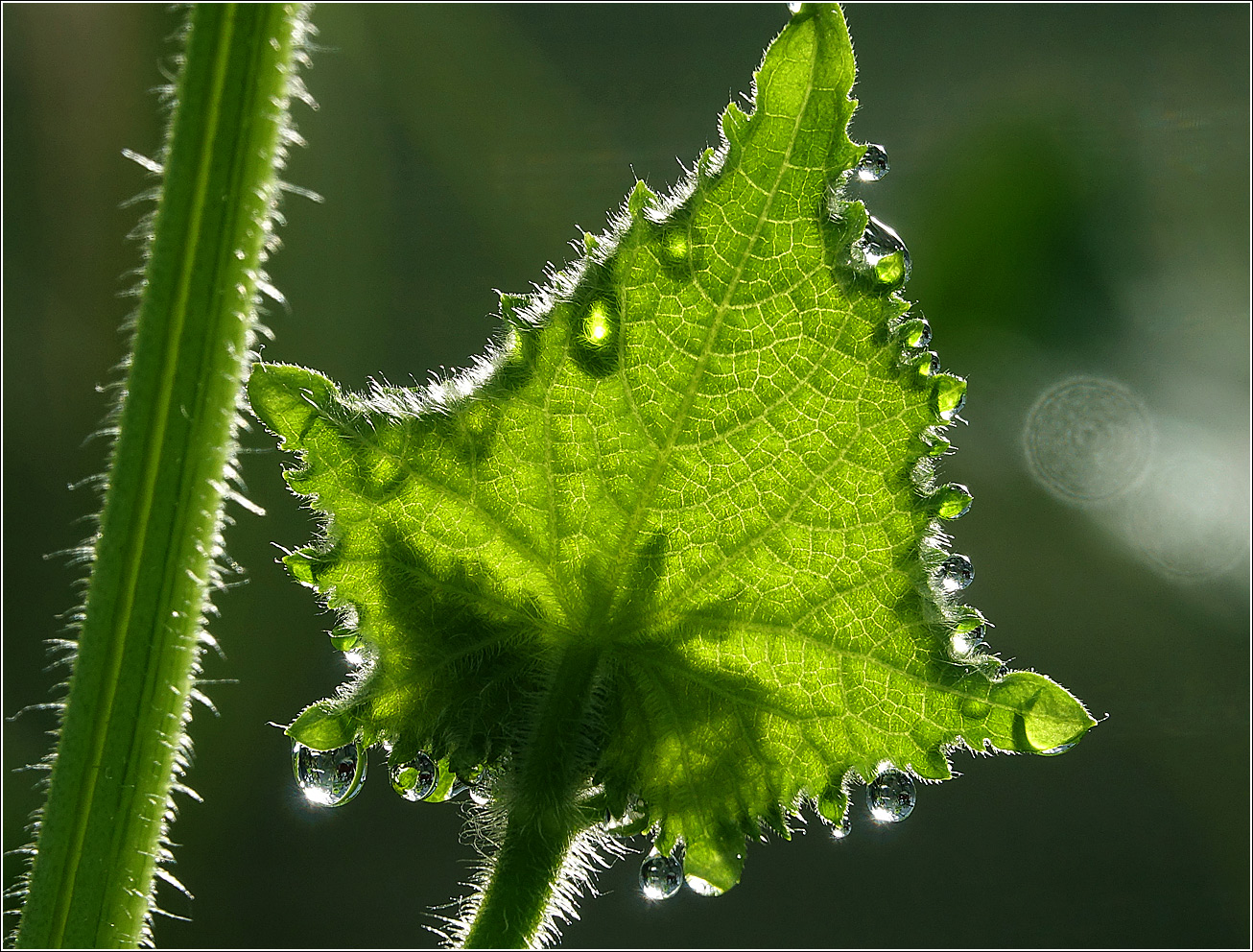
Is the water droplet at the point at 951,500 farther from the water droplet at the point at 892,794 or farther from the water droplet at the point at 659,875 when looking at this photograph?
the water droplet at the point at 659,875

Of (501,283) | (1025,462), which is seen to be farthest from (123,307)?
(1025,462)

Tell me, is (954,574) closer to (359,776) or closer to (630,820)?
(630,820)

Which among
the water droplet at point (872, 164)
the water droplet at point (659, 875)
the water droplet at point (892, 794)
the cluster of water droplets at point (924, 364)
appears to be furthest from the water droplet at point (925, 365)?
the water droplet at point (659, 875)

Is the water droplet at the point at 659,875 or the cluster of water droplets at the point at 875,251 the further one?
the water droplet at the point at 659,875

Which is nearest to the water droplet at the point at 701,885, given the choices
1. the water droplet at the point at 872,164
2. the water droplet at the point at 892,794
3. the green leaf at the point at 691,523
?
the green leaf at the point at 691,523

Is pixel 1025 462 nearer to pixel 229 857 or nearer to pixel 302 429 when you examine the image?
pixel 229 857

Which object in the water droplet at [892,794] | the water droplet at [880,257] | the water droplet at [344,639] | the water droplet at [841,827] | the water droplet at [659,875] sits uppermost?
the water droplet at [880,257]

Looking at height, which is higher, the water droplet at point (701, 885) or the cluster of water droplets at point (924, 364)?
the cluster of water droplets at point (924, 364)

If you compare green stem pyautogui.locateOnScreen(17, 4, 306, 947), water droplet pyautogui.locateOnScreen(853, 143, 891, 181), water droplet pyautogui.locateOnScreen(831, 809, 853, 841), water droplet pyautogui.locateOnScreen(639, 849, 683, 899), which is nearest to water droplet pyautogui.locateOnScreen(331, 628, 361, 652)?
green stem pyautogui.locateOnScreen(17, 4, 306, 947)
